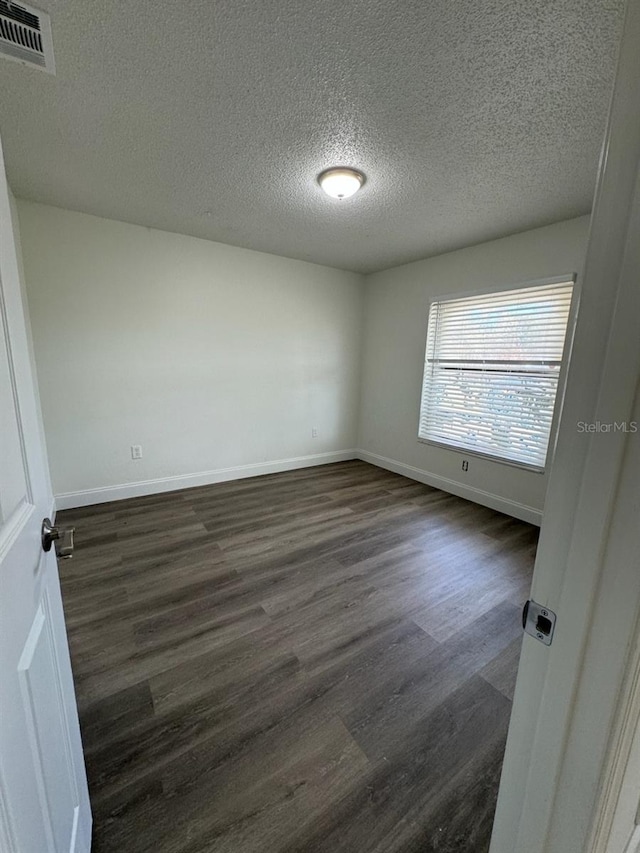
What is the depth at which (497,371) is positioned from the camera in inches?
127

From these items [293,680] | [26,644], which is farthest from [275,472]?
[26,644]

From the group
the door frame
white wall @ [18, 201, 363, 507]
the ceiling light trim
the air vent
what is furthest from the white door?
white wall @ [18, 201, 363, 507]

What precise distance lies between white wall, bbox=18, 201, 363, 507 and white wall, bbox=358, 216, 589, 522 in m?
0.49

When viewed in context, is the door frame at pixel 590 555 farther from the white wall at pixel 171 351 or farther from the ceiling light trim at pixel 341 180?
the white wall at pixel 171 351

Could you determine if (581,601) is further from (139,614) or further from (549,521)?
(139,614)

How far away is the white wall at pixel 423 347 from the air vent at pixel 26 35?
127 inches

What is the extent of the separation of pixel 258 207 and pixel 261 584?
8.93ft

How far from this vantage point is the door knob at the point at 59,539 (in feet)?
2.66

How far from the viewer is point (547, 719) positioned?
22.6 inches

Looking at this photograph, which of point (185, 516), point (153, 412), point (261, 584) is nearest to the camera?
point (261, 584)

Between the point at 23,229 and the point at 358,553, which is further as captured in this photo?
the point at 23,229

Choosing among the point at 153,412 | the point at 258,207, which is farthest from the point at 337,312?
the point at 153,412

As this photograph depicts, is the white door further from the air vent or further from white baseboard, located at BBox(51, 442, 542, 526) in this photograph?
white baseboard, located at BBox(51, 442, 542, 526)

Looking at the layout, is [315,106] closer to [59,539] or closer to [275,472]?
[59,539]
